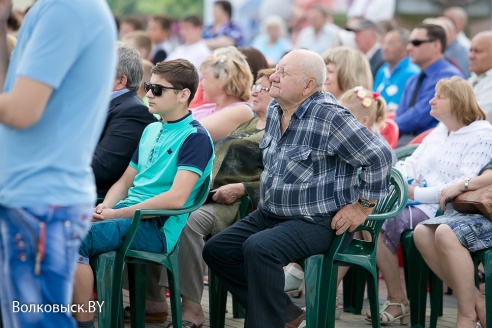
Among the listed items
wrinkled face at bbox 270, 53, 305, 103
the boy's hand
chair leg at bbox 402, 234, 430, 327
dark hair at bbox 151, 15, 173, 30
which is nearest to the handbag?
chair leg at bbox 402, 234, 430, 327

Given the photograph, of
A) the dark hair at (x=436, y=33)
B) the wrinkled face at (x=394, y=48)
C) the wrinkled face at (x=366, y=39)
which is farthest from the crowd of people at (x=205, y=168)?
the wrinkled face at (x=366, y=39)

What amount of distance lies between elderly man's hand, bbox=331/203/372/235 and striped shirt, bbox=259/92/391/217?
3cm

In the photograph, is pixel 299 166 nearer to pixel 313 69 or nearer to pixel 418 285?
Answer: pixel 313 69

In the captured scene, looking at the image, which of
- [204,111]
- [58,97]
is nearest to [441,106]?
[204,111]

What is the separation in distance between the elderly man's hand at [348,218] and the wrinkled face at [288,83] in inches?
23.7

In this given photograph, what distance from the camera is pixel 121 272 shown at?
170 inches

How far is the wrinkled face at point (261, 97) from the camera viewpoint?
536 centimetres

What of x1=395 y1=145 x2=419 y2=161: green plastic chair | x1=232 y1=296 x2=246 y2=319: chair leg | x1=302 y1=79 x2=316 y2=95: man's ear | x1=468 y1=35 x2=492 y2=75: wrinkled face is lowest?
x1=232 y1=296 x2=246 y2=319: chair leg

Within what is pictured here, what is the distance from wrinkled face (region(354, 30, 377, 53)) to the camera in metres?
9.59

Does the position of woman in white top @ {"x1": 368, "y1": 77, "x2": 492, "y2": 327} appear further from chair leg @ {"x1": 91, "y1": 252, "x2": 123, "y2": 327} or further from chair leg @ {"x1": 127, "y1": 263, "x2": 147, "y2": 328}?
chair leg @ {"x1": 91, "y1": 252, "x2": 123, "y2": 327}

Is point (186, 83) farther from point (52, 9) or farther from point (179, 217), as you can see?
point (52, 9)

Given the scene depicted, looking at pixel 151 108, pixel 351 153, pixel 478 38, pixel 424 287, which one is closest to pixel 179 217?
pixel 151 108

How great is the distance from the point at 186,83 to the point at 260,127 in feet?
2.73

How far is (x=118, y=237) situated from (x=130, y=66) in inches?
46.3
